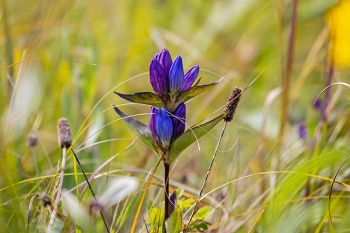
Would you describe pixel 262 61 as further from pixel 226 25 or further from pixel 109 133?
pixel 109 133

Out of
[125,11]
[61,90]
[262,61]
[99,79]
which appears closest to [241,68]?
[262,61]

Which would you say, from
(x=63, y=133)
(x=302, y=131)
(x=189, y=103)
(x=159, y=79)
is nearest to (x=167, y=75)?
(x=159, y=79)

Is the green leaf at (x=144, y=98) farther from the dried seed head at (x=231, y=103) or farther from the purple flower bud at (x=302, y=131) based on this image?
the purple flower bud at (x=302, y=131)

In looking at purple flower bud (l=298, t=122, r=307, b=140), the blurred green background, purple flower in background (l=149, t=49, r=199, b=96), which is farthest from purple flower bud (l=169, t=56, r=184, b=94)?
purple flower bud (l=298, t=122, r=307, b=140)

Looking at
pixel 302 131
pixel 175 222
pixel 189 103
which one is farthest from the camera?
pixel 189 103

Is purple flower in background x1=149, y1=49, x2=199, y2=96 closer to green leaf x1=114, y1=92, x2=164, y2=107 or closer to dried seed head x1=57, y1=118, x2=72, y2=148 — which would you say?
green leaf x1=114, y1=92, x2=164, y2=107

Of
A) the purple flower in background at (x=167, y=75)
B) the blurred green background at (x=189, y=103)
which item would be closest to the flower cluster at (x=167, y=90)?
the purple flower in background at (x=167, y=75)

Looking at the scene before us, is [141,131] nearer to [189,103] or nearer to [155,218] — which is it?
[155,218]

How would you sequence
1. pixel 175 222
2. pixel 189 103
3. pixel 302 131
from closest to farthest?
pixel 175 222 → pixel 302 131 → pixel 189 103

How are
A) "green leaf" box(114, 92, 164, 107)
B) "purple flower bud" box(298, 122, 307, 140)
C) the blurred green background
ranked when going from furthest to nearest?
"purple flower bud" box(298, 122, 307, 140) → the blurred green background → "green leaf" box(114, 92, 164, 107)
